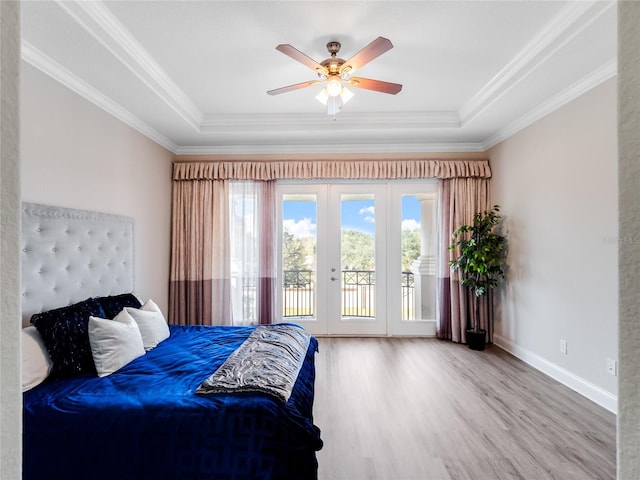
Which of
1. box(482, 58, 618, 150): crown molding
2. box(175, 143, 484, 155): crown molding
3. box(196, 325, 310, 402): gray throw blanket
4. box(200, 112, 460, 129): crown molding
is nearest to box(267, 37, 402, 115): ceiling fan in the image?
box(200, 112, 460, 129): crown molding

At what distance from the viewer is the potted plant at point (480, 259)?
12.1ft

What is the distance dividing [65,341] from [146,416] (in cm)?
92

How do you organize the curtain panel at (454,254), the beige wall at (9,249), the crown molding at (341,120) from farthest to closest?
1. the curtain panel at (454,254)
2. the crown molding at (341,120)
3. the beige wall at (9,249)

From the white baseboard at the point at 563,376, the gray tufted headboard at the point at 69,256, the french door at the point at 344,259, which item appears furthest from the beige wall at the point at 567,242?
the gray tufted headboard at the point at 69,256

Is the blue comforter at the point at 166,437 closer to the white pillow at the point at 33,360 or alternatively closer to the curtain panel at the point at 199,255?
the white pillow at the point at 33,360

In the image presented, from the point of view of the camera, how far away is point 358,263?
4.33m

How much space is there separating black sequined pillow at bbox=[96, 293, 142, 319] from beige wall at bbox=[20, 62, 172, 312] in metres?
0.70

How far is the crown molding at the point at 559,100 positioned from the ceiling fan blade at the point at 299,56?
2.14 meters

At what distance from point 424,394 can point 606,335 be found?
1493 millimetres

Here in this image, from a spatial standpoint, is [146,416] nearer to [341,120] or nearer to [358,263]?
[358,263]

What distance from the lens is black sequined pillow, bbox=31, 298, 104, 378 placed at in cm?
189

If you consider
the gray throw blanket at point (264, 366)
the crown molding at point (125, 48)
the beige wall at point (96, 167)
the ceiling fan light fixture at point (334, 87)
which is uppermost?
the crown molding at point (125, 48)

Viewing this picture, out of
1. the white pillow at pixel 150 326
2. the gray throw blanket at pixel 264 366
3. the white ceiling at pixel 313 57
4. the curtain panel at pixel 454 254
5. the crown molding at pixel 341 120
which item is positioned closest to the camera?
the gray throw blanket at pixel 264 366

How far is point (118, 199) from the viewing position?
121 inches
